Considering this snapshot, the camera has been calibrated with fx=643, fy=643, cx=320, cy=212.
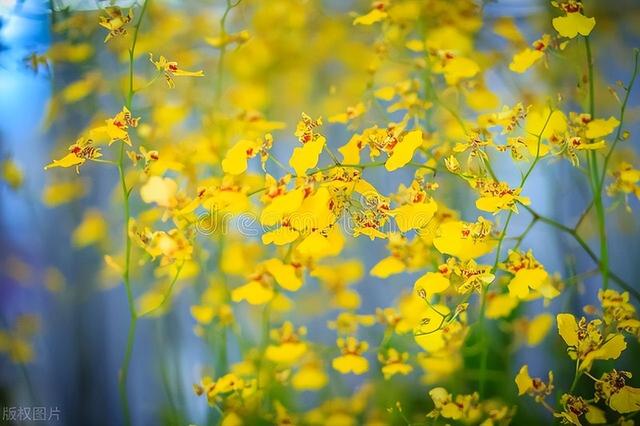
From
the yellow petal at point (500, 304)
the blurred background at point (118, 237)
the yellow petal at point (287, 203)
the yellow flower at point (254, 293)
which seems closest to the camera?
the yellow petal at point (287, 203)

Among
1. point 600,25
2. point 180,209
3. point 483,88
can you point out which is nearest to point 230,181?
point 180,209

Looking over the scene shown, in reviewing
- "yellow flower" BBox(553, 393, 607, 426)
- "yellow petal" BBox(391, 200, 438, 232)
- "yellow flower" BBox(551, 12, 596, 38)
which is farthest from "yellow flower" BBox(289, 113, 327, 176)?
"yellow flower" BBox(553, 393, 607, 426)

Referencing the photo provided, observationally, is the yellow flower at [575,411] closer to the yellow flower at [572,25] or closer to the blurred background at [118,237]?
the blurred background at [118,237]

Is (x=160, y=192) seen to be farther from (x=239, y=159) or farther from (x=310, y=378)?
(x=310, y=378)

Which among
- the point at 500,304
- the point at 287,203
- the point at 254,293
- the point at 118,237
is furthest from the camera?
the point at 118,237

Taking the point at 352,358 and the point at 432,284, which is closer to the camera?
the point at 432,284

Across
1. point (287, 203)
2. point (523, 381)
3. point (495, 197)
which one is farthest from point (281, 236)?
point (523, 381)

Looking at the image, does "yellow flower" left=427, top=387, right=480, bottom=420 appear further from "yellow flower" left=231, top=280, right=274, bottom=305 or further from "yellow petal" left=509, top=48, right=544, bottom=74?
"yellow petal" left=509, top=48, right=544, bottom=74

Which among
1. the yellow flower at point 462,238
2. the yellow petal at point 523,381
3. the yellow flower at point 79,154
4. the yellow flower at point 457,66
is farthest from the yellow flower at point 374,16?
the yellow petal at point 523,381
